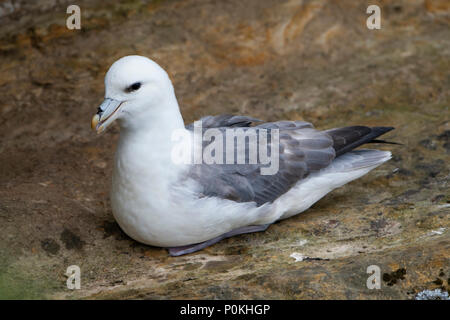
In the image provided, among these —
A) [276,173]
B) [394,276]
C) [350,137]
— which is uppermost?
[350,137]

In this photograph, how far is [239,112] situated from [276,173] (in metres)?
1.76

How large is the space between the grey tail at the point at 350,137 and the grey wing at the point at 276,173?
0.06 m

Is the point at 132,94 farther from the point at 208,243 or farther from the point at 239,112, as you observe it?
the point at 239,112

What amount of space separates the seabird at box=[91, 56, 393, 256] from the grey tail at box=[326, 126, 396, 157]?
0.11m

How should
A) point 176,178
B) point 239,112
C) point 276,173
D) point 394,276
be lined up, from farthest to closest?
A: point 239,112, point 276,173, point 176,178, point 394,276

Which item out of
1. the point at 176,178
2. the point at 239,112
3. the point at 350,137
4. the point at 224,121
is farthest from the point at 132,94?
the point at 239,112

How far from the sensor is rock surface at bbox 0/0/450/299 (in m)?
→ 3.48

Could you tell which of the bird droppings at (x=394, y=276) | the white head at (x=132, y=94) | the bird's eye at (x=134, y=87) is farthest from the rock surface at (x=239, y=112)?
the bird's eye at (x=134, y=87)

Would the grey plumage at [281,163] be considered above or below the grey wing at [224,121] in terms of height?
below

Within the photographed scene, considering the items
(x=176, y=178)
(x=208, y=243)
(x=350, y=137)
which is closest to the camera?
(x=176, y=178)

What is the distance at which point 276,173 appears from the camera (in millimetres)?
4094

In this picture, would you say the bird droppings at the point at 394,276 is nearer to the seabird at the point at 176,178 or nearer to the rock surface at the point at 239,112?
the rock surface at the point at 239,112

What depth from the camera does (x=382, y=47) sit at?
6.43 meters

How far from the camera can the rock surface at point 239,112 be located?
11.4ft
